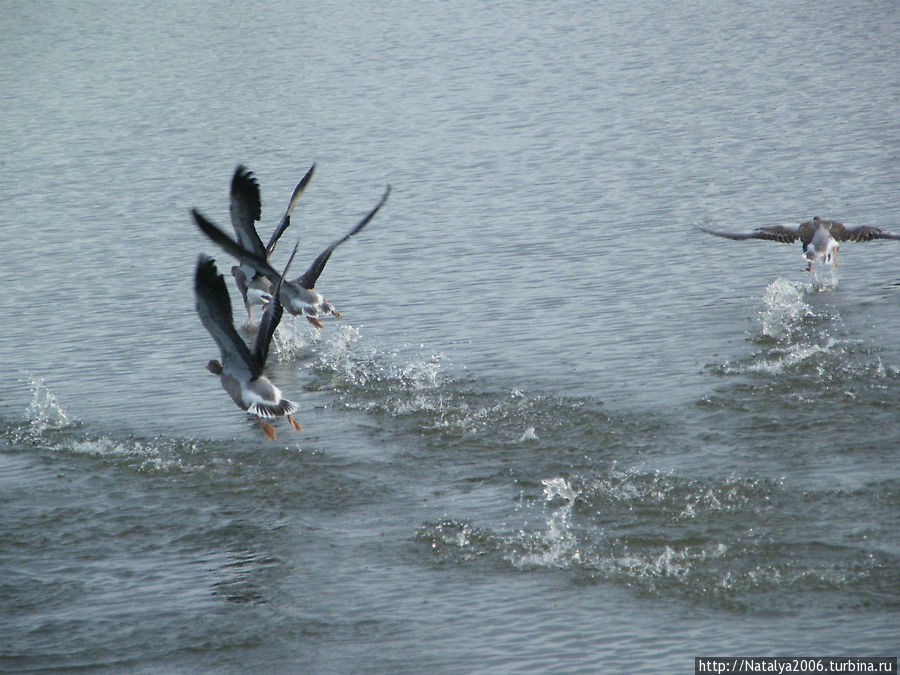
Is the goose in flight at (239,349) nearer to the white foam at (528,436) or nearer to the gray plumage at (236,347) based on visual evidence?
the gray plumage at (236,347)

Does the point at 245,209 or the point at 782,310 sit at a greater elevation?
the point at 245,209

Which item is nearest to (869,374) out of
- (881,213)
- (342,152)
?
(881,213)

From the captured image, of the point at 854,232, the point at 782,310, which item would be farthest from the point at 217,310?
the point at 854,232

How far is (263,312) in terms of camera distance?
1162 cm

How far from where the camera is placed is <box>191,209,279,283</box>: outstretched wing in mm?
9523

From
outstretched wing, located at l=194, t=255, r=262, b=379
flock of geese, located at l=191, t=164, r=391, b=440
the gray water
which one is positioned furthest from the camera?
flock of geese, located at l=191, t=164, r=391, b=440

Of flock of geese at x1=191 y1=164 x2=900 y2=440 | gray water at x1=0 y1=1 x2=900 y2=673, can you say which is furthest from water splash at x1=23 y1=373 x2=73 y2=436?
flock of geese at x1=191 y1=164 x2=900 y2=440

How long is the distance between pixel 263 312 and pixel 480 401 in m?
2.34

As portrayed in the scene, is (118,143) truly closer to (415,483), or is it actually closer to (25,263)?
(25,263)

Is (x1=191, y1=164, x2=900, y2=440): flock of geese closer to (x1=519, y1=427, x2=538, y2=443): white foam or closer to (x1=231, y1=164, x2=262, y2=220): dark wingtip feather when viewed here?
(x1=231, y1=164, x2=262, y2=220): dark wingtip feather

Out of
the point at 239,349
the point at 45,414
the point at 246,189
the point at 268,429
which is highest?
the point at 246,189

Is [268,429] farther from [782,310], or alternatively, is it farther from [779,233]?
[779,233]

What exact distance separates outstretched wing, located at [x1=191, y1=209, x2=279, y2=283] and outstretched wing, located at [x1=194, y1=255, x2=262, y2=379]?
384 mm

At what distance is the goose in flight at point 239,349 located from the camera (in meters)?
9.21
